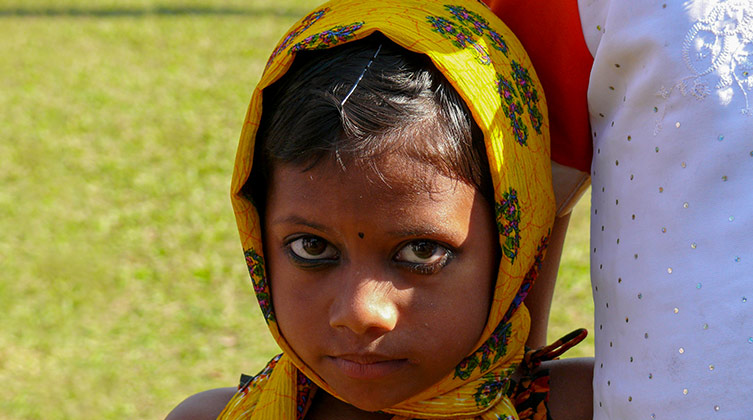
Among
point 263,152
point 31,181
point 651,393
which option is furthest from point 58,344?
point 651,393

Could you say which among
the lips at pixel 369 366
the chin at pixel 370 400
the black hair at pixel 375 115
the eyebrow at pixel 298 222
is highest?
the black hair at pixel 375 115

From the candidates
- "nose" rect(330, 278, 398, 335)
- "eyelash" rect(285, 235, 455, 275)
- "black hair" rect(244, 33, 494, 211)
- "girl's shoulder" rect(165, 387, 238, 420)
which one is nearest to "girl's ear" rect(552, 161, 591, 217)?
"black hair" rect(244, 33, 494, 211)

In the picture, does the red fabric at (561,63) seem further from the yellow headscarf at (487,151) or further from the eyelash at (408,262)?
the eyelash at (408,262)

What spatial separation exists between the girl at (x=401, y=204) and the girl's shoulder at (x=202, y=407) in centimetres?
36

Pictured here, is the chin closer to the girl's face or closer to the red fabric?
the girl's face

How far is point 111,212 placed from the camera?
6.11 meters

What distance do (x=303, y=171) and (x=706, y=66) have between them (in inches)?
29.9

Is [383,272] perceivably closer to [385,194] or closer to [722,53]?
[385,194]

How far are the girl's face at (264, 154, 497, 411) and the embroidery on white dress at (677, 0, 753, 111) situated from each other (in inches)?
18.7

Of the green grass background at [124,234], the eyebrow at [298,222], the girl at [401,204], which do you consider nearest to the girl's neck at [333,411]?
the girl at [401,204]

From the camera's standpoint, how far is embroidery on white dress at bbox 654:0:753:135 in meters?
1.52

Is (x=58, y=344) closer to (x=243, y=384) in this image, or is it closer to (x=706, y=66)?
(x=243, y=384)

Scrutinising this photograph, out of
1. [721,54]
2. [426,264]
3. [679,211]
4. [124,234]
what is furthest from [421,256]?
[124,234]

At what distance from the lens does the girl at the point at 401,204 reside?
1.72 m
